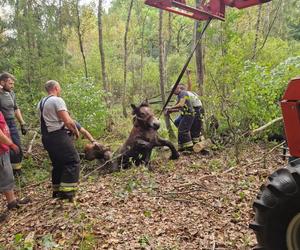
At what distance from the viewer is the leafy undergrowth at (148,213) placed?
14.1 ft

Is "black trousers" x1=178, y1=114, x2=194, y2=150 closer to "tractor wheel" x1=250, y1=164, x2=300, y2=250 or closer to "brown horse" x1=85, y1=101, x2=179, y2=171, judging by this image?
"brown horse" x1=85, y1=101, x2=179, y2=171

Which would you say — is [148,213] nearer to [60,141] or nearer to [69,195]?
[69,195]

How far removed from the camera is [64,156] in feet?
18.5

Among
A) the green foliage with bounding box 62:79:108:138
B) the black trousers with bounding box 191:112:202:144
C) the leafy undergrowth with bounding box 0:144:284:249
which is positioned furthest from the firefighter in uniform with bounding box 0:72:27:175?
the black trousers with bounding box 191:112:202:144

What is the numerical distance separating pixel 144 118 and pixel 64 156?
9.84ft

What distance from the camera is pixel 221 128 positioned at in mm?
9906

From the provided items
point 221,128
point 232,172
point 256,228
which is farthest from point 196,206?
point 221,128

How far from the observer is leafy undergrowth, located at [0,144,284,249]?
14.1 feet

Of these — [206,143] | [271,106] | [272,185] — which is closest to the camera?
[272,185]

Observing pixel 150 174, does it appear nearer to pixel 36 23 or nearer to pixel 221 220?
pixel 221 220

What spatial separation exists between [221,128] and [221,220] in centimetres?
536

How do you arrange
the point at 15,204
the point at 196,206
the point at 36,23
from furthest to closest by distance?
the point at 36,23 < the point at 15,204 < the point at 196,206

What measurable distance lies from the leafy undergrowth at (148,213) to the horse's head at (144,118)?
128cm

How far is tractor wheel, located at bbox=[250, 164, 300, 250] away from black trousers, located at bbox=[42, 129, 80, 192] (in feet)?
11.5
